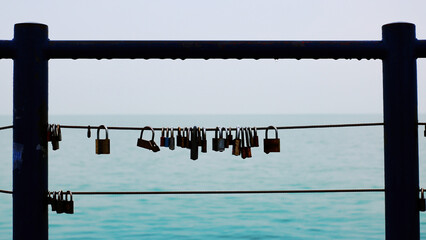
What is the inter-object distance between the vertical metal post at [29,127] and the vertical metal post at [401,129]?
5.99 feet

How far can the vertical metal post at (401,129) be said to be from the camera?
9.19ft

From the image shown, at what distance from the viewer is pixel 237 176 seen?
40562 mm

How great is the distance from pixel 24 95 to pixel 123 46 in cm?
57

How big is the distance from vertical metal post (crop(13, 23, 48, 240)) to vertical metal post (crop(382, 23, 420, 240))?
1.83 metres

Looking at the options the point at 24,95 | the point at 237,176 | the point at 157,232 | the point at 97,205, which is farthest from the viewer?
the point at 237,176

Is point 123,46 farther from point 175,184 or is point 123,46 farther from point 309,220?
point 175,184

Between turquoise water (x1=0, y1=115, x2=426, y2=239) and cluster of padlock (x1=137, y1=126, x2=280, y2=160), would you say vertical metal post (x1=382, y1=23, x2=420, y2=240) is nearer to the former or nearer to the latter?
cluster of padlock (x1=137, y1=126, x2=280, y2=160)

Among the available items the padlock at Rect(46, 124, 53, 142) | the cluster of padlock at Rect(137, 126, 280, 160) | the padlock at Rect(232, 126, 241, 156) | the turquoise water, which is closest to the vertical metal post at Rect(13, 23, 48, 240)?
the padlock at Rect(46, 124, 53, 142)

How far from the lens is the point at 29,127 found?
108 inches

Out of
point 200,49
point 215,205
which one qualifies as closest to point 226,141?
point 200,49

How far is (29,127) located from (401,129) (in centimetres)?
195

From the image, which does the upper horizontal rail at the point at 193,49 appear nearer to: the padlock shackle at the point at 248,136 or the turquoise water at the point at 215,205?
the padlock shackle at the point at 248,136

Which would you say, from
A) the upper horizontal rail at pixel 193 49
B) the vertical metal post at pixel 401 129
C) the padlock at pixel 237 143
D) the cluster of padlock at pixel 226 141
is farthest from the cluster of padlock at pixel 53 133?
the vertical metal post at pixel 401 129

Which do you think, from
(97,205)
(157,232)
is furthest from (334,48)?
(97,205)
